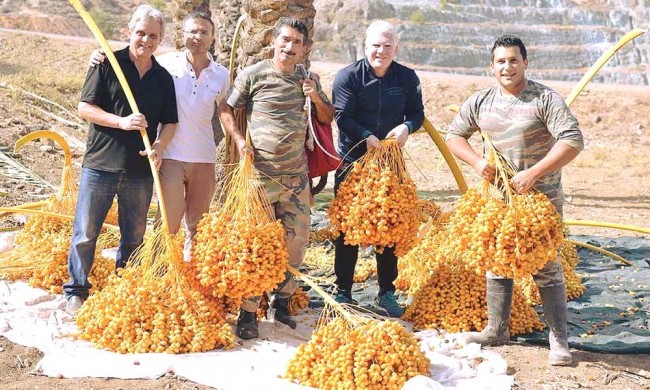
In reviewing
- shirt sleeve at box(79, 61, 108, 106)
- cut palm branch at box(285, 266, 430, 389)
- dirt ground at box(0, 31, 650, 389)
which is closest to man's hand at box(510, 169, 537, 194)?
dirt ground at box(0, 31, 650, 389)

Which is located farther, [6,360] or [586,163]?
[586,163]

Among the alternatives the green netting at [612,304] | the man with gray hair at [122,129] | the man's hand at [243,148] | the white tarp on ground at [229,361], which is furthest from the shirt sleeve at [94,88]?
the green netting at [612,304]

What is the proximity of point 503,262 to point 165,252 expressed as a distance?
181 cm

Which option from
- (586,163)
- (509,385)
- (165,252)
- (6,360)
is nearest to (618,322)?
(509,385)

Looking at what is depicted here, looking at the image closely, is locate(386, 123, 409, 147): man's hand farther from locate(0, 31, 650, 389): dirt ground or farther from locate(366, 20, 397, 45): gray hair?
locate(366, 20, 397, 45): gray hair

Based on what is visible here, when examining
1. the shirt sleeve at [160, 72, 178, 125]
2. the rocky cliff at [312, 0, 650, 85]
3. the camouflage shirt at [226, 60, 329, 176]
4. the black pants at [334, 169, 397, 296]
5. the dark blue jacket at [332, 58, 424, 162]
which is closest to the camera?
the camouflage shirt at [226, 60, 329, 176]

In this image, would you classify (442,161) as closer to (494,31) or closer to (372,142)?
(372,142)

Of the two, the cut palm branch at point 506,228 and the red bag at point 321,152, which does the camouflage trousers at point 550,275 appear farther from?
the red bag at point 321,152

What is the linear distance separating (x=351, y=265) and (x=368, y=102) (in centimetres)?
103

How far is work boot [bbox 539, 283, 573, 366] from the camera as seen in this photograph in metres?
4.34

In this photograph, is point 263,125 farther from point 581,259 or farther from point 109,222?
point 581,259

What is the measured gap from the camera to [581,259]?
6.66m

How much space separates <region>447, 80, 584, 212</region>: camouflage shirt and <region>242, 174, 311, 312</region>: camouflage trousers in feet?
3.52

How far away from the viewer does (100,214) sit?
474 centimetres
